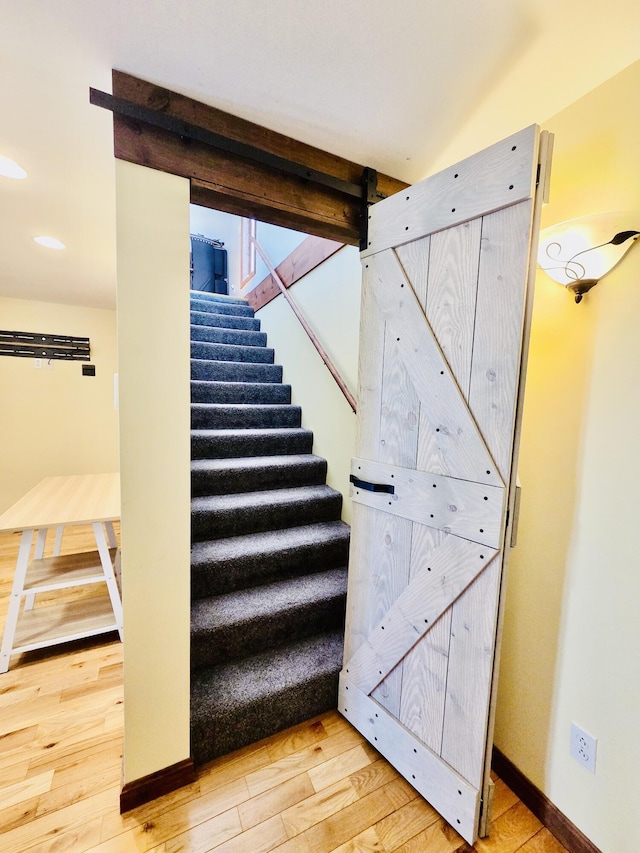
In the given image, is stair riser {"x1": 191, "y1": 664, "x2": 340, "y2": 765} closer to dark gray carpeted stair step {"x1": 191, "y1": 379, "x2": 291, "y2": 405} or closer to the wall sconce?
the wall sconce

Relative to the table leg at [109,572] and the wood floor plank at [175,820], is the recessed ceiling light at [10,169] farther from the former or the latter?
the wood floor plank at [175,820]

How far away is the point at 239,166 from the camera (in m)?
1.25

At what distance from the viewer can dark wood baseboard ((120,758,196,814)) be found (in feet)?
3.98

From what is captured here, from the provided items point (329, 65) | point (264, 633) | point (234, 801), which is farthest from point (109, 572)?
point (329, 65)

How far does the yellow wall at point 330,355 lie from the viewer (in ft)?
7.43

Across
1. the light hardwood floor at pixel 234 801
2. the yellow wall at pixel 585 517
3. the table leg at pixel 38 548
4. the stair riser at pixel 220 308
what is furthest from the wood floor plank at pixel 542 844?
the stair riser at pixel 220 308

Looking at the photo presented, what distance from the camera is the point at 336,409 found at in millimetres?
2420

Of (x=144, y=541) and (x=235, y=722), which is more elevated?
(x=144, y=541)

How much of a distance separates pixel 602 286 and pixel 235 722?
2.01 meters

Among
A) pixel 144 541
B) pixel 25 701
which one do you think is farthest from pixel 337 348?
pixel 25 701

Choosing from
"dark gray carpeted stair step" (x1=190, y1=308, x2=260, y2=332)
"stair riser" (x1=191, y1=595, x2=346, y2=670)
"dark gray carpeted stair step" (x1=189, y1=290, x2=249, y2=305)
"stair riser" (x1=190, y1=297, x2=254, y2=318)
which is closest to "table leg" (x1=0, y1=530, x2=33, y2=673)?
"stair riser" (x1=191, y1=595, x2=346, y2=670)

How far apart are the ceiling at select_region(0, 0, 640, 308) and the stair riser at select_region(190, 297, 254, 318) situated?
215 cm

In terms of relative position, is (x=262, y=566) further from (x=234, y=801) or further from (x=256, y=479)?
(x=234, y=801)

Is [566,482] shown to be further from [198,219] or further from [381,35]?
[198,219]
